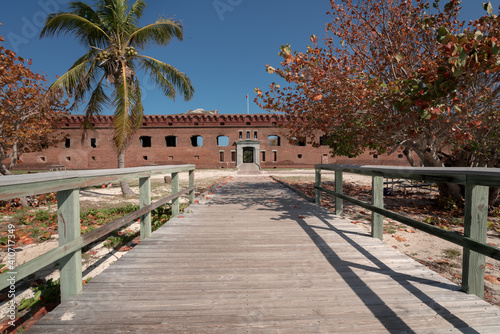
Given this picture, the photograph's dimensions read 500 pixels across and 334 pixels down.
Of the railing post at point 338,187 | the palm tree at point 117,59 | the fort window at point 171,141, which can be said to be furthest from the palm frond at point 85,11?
the fort window at point 171,141

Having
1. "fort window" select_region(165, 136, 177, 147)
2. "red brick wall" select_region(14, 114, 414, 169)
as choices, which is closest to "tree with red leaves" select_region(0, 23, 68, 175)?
"red brick wall" select_region(14, 114, 414, 169)

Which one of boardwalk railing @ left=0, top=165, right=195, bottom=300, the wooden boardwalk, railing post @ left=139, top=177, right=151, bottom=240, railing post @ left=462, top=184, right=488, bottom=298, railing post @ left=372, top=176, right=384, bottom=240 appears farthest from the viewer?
railing post @ left=139, top=177, right=151, bottom=240

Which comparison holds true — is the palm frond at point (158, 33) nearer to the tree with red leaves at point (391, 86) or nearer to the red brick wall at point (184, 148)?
the tree with red leaves at point (391, 86)

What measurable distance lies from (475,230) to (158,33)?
10507mm

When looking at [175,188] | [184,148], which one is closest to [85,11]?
[175,188]

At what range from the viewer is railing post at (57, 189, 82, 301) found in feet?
6.25

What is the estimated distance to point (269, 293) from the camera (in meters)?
1.99

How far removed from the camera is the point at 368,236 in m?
3.39

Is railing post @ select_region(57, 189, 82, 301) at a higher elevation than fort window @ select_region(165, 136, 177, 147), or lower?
lower

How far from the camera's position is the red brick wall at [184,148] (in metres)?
29.7

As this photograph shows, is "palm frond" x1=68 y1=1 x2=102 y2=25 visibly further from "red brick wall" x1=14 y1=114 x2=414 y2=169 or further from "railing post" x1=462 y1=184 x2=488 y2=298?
"red brick wall" x1=14 y1=114 x2=414 y2=169

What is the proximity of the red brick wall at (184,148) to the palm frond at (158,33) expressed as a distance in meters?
21.0

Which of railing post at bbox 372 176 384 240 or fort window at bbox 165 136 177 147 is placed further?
fort window at bbox 165 136 177 147

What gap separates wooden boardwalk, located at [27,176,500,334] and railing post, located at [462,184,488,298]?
131mm
